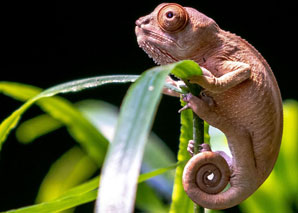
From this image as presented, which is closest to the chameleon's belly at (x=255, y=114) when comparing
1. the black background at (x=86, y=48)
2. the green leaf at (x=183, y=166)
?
the green leaf at (x=183, y=166)

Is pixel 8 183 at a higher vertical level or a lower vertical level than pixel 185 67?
higher

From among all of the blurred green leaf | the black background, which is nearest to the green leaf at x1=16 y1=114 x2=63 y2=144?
the blurred green leaf

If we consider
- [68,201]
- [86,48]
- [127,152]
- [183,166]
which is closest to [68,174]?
[183,166]

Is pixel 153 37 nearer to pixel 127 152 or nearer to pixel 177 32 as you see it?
pixel 177 32

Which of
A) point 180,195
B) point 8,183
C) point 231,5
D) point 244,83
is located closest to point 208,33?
point 244,83

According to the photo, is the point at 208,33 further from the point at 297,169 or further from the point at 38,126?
the point at 38,126

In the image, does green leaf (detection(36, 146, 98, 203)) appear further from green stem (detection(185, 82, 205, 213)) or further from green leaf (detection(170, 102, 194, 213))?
green stem (detection(185, 82, 205, 213))

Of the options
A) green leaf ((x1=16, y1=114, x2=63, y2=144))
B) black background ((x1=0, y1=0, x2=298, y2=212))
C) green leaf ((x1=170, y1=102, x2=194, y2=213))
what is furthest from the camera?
black background ((x1=0, y1=0, x2=298, y2=212))
